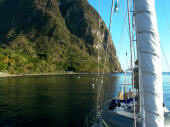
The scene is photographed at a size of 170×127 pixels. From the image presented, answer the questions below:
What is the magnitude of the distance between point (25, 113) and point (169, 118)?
23.8m

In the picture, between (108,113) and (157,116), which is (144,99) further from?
(108,113)

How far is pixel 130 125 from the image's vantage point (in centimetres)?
1416

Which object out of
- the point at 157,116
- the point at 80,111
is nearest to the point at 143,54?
the point at 157,116

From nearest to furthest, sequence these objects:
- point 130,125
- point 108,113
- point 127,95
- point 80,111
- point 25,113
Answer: point 130,125, point 108,113, point 127,95, point 25,113, point 80,111

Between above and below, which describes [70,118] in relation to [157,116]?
below

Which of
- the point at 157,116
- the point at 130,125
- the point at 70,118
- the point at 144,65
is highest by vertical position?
the point at 144,65

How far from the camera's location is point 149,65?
7.45 meters

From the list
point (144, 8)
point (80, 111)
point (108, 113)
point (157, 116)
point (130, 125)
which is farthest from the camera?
point (80, 111)

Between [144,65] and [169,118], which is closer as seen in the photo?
[144,65]

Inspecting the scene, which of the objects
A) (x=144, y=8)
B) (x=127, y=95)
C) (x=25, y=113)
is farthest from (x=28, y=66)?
(x=144, y=8)

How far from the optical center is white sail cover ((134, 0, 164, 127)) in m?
7.25

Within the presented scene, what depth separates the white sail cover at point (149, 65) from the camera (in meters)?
7.25

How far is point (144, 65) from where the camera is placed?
24.8 ft

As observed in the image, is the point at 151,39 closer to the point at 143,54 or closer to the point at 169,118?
the point at 143,54
